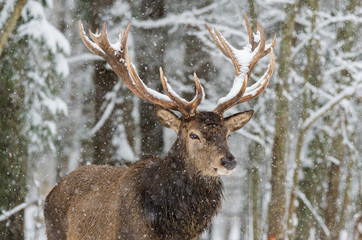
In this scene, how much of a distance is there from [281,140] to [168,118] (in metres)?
3.24

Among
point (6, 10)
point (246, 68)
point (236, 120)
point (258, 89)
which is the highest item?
point (6, 10)

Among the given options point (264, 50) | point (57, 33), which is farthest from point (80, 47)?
point (264, 50)

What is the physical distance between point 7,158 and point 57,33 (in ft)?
7.53

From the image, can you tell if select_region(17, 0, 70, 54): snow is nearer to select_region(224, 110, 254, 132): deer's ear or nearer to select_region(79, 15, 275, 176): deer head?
select_region(79, 15, 275, 176): deer head

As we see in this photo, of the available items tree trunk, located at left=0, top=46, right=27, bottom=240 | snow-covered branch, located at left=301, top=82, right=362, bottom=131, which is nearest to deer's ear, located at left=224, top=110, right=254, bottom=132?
snow-covered branch, located at left=301, top=82, right=362, bottom=131

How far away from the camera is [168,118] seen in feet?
20.1

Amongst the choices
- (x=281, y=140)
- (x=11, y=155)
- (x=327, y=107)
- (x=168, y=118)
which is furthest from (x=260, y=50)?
(x=11, y=155)

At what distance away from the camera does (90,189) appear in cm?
641

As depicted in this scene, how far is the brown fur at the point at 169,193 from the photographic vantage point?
561 cm

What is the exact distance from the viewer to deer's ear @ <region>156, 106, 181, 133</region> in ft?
19.8

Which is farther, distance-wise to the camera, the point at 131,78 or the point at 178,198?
the point at 131,78

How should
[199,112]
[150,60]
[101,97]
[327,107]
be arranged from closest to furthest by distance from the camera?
[199,112] → [327,107] → [101,97] → [150,60]

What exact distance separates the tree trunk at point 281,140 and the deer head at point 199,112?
2061 millimetres

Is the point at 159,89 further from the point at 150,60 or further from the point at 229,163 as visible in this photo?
the point at 229,163
